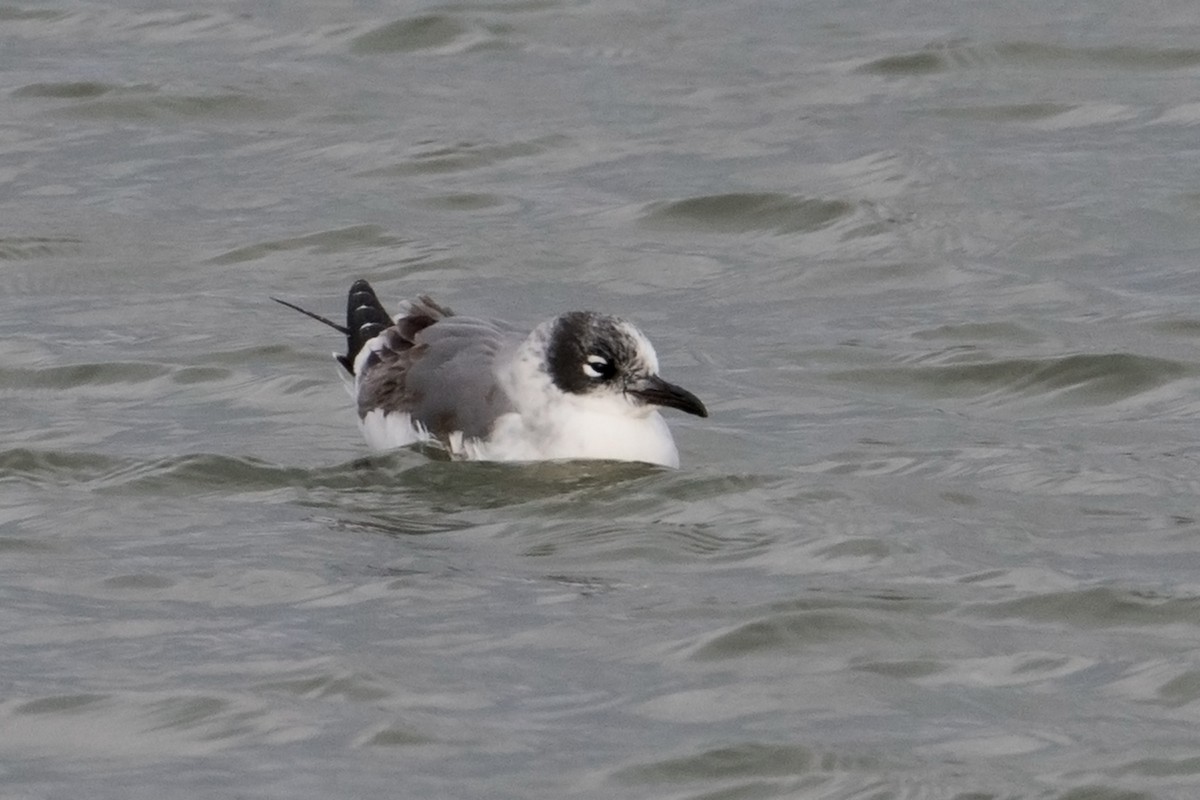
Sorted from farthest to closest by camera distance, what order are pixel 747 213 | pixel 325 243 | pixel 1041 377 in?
pixel 747 213 < pixel 325 243 < pixel 1041 377

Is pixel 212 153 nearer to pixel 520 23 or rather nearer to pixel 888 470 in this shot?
pixel 520 23

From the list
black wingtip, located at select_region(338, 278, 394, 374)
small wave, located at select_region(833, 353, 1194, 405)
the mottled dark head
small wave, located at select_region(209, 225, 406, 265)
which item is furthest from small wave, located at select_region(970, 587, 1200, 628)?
small wave, located at select_region(209, 225, 406, 265)

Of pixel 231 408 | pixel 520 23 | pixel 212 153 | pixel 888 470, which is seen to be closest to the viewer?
pixel 888 470

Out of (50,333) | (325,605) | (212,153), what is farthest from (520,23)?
(325,605)

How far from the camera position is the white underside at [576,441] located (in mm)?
10656

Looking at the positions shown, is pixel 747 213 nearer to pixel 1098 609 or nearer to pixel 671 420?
pixel 671 420

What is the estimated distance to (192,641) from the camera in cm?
864

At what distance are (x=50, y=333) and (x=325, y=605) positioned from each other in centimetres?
512

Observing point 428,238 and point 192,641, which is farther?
point 428,238

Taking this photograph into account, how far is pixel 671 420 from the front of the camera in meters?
12.2

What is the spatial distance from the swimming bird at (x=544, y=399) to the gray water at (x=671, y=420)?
6.7 inches

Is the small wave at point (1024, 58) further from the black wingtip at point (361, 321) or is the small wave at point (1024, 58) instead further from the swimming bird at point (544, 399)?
the swimming bird at point (544, 399)

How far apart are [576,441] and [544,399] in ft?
0.72

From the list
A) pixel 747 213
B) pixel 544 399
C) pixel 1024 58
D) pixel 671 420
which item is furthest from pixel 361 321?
pixel 1024 58
